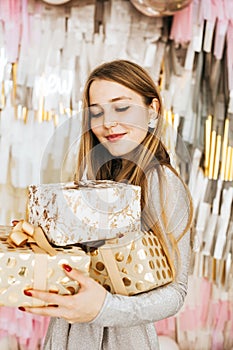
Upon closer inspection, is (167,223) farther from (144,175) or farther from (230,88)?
(230,88)

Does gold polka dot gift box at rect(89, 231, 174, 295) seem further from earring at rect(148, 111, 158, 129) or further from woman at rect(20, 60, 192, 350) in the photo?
earring at rect(148, 111, 158, 129)

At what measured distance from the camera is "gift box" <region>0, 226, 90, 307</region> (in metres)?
0.82

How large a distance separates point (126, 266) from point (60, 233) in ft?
0.41

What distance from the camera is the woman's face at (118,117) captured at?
1.02 meters

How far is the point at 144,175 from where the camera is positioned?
1.01 meters

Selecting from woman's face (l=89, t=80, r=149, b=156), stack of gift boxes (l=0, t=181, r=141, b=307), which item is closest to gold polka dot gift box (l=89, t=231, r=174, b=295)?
stack of gift boxes (l=0, t=181, r=141, b=307)

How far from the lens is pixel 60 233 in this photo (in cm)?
84

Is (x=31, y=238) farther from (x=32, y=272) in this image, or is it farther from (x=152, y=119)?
(x=152, y=119)

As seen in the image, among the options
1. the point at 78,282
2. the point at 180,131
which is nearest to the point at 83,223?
the point at 78,282

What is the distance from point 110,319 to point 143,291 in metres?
0.08

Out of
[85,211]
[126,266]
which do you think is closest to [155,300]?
[126,266]

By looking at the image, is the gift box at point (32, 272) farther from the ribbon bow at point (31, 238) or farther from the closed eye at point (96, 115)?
the closed eye at point (96, 115)

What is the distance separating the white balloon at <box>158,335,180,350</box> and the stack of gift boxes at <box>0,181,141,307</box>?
3.66 ft

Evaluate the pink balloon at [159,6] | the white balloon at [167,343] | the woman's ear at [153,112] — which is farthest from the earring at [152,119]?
the white balloon at [167,343]
